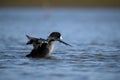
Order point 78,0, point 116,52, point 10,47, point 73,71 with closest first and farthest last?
point 73,71 < point 116,52 < point 10,47 < point 78,0

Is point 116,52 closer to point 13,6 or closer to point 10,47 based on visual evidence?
point 10,47

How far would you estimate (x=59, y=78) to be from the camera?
1382 centimetres

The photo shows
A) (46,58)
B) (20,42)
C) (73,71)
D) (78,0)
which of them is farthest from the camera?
(78,0)

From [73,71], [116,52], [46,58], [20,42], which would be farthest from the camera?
[20,42]

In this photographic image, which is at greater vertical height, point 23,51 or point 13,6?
point 13,6

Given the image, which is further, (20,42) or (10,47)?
(20,42)

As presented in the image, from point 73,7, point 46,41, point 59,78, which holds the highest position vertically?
point 73,7

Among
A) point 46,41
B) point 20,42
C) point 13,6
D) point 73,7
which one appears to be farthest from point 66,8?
point 46,41

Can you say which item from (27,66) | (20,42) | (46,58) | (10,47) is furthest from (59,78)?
(20,42)

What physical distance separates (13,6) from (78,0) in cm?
924

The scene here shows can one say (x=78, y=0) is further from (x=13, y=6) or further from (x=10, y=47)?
(x=10, y=47)

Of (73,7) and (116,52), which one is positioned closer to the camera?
(116,52)

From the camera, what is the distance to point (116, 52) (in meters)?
19.4

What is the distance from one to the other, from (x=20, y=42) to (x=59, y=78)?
10.2 meters
